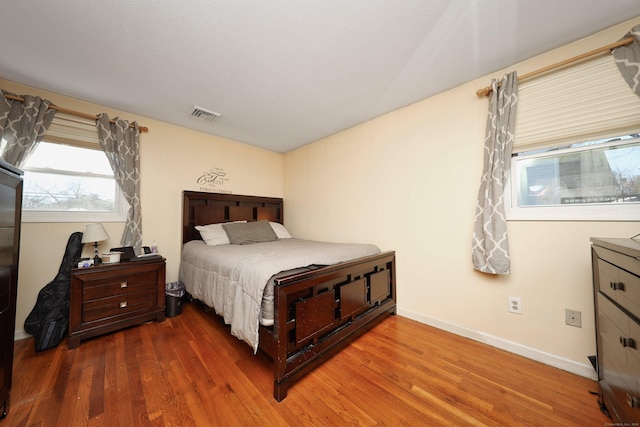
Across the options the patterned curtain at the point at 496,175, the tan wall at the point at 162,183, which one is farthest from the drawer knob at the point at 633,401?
the tan wall at the point at 162,183

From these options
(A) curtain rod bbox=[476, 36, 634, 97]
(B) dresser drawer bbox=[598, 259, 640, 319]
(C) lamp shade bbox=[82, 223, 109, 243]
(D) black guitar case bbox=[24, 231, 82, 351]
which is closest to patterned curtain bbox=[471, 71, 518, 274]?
(A) curtain rod bbox=[476, 36, 634, 97]

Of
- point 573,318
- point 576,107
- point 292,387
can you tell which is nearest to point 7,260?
point 292,387

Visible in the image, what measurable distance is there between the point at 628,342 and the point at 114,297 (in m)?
3.33

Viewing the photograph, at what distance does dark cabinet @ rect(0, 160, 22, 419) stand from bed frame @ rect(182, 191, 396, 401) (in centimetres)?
128

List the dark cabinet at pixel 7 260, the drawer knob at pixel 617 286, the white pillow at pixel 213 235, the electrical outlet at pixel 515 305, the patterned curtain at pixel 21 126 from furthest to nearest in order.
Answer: the white pillow at pixel 213 235
the patterned curtain at pixel 21 126
the electrical outlet at pixel 515 305
the dark cabinet at pixel 7 260
the drawer knob at pixel 617 286

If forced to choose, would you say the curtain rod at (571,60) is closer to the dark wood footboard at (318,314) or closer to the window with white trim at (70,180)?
the dark wood footboard at (318,314)

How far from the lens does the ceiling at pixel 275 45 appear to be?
1.30m

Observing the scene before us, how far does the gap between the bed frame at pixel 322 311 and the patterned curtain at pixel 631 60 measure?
1955 millimetres

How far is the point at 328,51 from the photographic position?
5.31 ft

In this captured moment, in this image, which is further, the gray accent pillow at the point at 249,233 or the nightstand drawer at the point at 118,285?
the gray accent pillow at the point at 249,233

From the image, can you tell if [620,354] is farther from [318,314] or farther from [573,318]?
[318,314]

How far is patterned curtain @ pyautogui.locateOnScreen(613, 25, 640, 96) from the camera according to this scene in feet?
4.33

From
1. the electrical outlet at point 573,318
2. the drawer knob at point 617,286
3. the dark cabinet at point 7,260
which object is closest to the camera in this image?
the drawer knob at point 617,286

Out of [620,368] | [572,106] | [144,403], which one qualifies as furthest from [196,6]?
[620,368]
